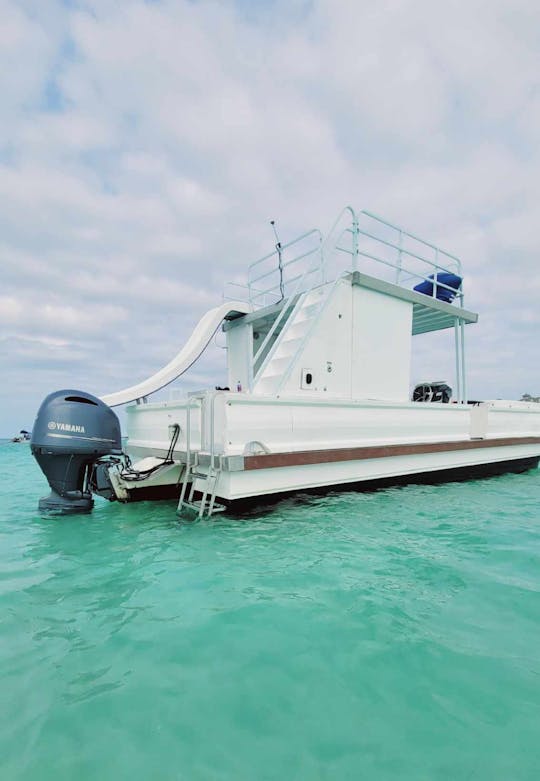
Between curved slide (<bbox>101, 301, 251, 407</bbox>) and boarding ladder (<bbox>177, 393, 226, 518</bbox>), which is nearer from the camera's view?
boarding ladder (<bbox>177, 393, 226, 518</bbox>)

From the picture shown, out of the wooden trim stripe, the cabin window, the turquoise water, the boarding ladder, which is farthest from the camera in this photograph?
the cabin window

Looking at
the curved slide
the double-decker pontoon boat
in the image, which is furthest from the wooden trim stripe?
the curved slide

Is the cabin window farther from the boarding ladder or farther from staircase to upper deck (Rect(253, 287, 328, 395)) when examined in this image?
the boarding ladder

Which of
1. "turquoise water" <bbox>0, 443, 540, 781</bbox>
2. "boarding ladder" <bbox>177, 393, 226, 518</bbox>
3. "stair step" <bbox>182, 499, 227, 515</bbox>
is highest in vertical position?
"boarding ladder" <bbox>177, 393, 226, 518</bbox>

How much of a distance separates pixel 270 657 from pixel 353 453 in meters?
3.71

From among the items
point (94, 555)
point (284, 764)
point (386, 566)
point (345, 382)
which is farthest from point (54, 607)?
point (345, 382)

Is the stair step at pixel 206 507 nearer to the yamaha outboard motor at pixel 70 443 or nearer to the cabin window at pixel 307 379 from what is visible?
the yamaha outboard motor at pixel 70 443

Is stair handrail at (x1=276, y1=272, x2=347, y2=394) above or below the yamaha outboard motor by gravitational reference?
above

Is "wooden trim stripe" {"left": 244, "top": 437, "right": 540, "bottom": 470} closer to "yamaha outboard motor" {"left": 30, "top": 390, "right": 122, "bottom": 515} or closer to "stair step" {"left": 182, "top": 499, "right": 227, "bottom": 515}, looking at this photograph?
"stair step" {"left": 182, "top": 499, "right": 227, "bottom": 515}

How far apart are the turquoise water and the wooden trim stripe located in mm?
912

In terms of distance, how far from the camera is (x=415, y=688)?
6.11 feet

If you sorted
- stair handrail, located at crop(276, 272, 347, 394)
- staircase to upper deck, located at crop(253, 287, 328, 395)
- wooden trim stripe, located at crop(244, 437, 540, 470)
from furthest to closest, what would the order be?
staircase to upper deck, located at crop(253, 287, 328, 395) → stair handrail, located at crop(276, 272, 347, 394) → wooden trim stripe, located at crop(244, 437, 540, 470)

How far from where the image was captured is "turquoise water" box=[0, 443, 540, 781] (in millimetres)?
1512

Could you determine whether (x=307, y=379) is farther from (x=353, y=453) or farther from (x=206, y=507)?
(x=206, y=507)
